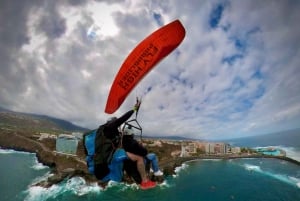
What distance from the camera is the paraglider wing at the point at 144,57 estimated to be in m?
4.96

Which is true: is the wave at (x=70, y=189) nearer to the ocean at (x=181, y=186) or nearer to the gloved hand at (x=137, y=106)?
the ocean at (x=181, y=186)

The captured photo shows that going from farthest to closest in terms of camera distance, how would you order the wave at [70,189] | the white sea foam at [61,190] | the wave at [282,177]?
the wave at [282,177] → the wave at [70,189] → the white sea foam at [61,190]

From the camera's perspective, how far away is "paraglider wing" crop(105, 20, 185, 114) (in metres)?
4.96

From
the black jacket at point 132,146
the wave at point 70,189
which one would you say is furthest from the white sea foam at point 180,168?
the black jacket at point 132,146

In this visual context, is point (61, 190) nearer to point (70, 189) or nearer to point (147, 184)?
point (70, 189)

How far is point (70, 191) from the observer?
60.5 m

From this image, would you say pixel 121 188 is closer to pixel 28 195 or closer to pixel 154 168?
pixel 28 195

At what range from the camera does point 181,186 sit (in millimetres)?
69875

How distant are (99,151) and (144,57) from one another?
2219 millimetres

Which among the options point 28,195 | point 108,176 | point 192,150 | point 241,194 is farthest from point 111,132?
point 192,150

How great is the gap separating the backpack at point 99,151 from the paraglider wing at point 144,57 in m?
0.70

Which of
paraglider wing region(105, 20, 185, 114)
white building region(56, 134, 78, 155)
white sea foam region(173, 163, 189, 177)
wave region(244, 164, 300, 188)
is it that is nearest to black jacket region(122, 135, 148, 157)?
paraglider wing region(105, 20, 185, 114)

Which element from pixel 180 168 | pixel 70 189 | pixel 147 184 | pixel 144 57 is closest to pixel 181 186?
pixel 180 168

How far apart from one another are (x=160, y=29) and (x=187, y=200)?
62.1 m
